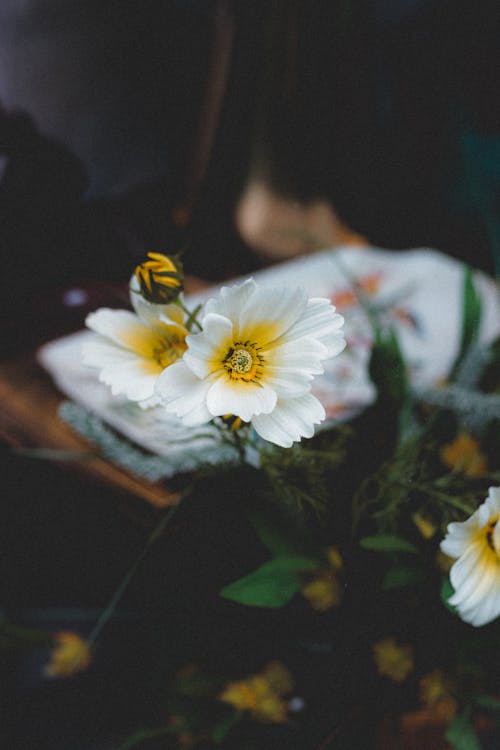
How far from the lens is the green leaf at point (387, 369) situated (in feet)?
1.30

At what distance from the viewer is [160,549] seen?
0.44 m

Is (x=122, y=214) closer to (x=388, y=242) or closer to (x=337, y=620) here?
(x=388, y=242)

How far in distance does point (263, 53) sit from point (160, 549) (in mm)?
687

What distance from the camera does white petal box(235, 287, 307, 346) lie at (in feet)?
0.80

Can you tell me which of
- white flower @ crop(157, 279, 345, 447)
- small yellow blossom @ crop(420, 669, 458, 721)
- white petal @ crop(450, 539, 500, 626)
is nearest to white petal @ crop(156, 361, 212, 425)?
white flower @ crop(157, 279, 345, 447)

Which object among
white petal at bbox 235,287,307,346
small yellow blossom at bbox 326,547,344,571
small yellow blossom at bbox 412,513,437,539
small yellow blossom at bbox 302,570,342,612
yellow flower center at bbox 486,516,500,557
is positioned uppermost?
white petal at bbox 235,287,307,346

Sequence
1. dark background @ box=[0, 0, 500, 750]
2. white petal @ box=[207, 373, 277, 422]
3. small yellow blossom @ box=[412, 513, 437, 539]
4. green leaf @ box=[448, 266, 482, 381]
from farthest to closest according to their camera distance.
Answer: dark background @ box=[0, 0, 500, 750] → green leaf @ box=[448, 266, 482, 381] → small yellow blossom @ box=[412, 513, 437, 539] → white petal @ box=[207, 373, 277, 422]

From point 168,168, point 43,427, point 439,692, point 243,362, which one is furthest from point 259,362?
point 168,168

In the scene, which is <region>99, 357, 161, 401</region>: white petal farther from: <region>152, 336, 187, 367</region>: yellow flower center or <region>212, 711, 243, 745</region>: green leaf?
<region>212, 711, 243, 745</region>: green leaf

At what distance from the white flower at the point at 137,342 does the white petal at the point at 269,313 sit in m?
0.03

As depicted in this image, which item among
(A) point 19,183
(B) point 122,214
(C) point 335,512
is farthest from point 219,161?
(C) point 335,512

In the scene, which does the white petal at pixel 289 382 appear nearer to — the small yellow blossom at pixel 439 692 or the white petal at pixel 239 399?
the white petal at pixel 239 399

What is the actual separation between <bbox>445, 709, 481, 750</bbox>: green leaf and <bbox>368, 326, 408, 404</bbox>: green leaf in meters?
0.17

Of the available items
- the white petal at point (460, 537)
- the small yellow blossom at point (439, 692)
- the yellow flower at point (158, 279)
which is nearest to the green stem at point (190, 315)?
the yellow flower at point (158, 279)
